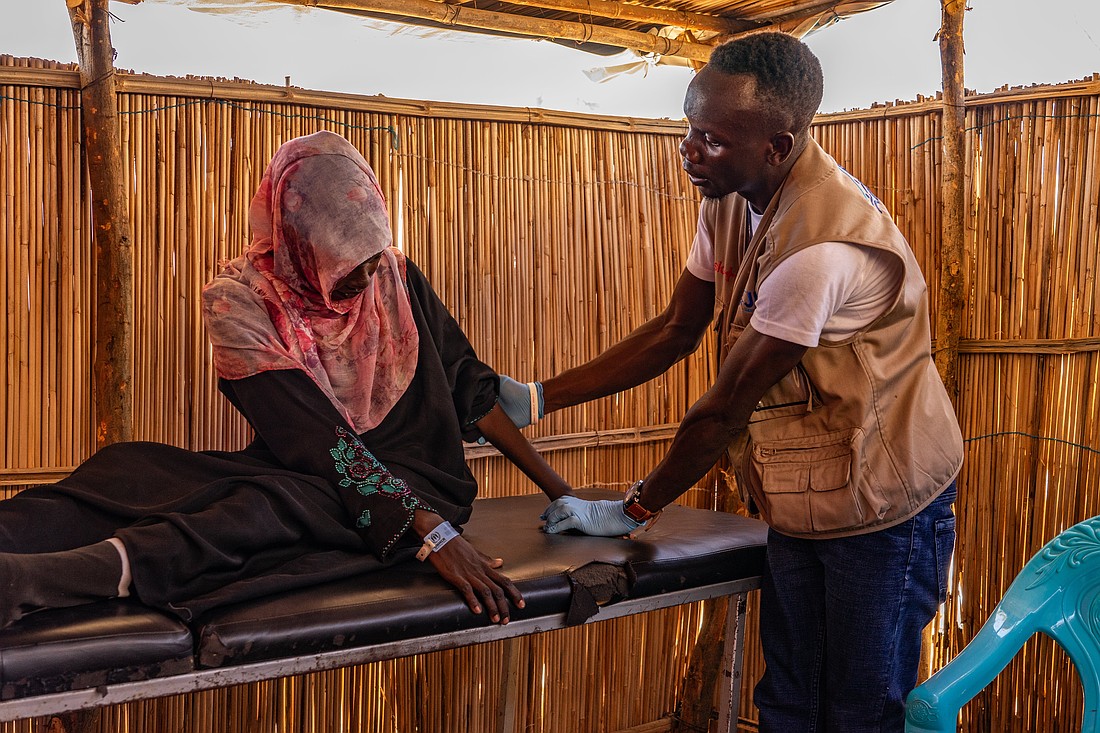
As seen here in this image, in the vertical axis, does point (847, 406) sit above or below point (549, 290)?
below

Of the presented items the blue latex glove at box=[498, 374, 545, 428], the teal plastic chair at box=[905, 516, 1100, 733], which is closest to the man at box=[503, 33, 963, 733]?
the teal plastic chair at box=[905, 516, 1100, 733]

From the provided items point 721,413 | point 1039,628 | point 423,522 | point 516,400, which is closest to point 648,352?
point 516,400

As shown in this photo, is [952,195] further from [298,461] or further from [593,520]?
[298,461]

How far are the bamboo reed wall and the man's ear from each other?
129 cm

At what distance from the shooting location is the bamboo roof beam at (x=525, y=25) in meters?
2.87

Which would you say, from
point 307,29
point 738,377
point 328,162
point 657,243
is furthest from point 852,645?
point 307,29

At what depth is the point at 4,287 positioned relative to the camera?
244 cm

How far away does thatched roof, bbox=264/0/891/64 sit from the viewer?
2994mm

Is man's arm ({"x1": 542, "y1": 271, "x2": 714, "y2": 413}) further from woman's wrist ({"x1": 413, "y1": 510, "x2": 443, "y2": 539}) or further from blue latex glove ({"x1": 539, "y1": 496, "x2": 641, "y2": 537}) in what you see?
woman's wrist ({"x1": 413, "y1": 510, "x2": 443, "y2": 539})

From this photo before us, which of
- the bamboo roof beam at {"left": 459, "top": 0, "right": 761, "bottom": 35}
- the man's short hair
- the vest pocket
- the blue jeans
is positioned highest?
the bamboo roof beam at {"left": 459, "top": 0, "right": 761, "bottom": 35}

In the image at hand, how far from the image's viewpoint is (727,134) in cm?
192

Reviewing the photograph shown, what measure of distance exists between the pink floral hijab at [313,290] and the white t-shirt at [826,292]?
820mm

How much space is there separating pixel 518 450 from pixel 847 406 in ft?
3.15

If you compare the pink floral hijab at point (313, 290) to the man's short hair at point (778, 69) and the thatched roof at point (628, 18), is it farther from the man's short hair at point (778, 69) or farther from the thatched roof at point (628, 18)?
the thatched roof at point (628, 18)
